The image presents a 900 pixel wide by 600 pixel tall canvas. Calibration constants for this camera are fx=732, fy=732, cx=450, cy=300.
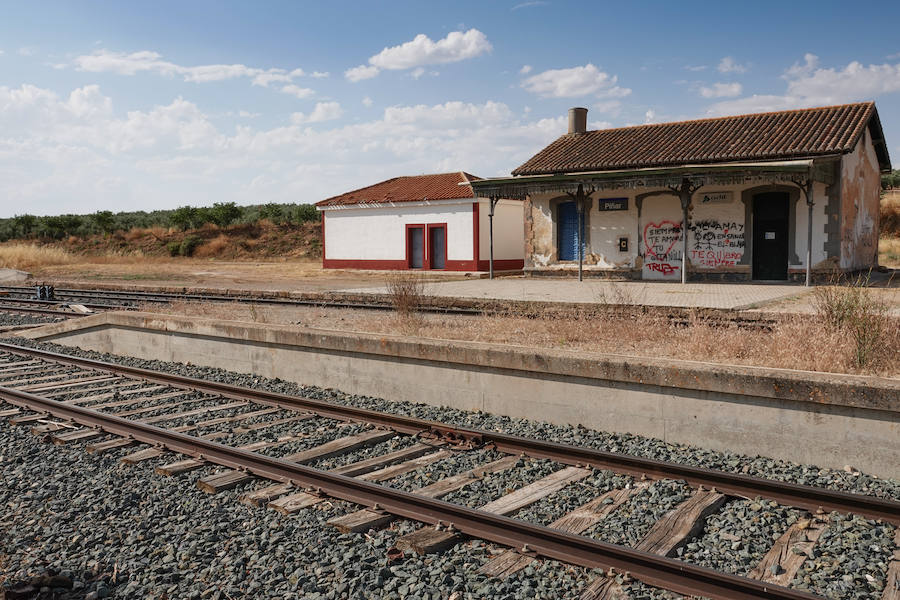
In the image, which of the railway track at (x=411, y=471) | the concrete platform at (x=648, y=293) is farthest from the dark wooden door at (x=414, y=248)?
the railway track at (x=411, y=471)

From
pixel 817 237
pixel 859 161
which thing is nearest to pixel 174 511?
pixel 817 237

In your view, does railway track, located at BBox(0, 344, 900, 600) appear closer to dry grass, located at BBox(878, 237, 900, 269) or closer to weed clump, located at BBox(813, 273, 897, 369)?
weed clump, located at BBox(813, 273, 897, 369)

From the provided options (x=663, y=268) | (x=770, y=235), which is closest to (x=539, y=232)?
(x=663, y=268)

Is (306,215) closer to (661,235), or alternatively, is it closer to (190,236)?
(190,236)

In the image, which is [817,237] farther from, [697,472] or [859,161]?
[697,472]

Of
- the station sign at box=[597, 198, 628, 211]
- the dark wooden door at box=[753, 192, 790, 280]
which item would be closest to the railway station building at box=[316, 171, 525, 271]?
the station sign at box=[597, 198, 628, 211]

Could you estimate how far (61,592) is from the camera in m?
3.71

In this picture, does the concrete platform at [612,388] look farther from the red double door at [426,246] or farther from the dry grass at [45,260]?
the dry grass at [45,260]

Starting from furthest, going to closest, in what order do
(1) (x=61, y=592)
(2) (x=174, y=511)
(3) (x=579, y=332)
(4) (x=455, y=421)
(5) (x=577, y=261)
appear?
(5) (x=577, y=261)
(3) (x=579, y=332)
(4) (x=455, y=421)
(2) (x=174, y=511)
(1) (x=61, y=592)

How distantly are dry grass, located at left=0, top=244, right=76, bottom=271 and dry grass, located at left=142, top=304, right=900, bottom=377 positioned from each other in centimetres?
3024

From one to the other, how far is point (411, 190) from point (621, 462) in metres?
26.7

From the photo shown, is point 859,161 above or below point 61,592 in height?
above

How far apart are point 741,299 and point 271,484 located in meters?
11.9

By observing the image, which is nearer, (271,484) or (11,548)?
(11,548)
